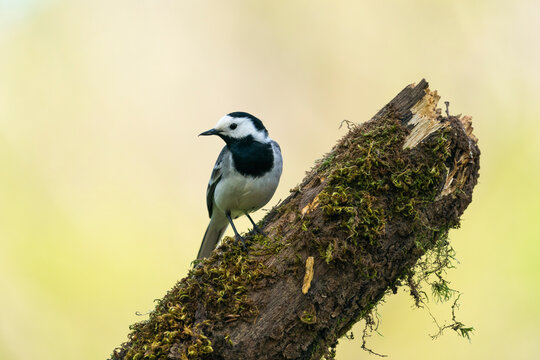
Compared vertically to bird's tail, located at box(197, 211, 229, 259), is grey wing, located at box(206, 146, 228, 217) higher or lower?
higher

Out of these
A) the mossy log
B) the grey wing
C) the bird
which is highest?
the grey wing

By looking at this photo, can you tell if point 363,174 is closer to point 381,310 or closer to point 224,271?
point 224,271

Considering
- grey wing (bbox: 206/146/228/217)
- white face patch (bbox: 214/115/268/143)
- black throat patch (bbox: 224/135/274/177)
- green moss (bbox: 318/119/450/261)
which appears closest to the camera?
green moss (bbox: 318/119/450/261)

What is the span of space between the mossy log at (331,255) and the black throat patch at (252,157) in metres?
1.41

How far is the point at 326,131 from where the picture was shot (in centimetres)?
772

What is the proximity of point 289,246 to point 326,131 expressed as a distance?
15.9ft

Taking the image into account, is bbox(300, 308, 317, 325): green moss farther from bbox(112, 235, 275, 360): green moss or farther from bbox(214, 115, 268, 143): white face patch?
bbox(214, 115, 268, 143): white face patch

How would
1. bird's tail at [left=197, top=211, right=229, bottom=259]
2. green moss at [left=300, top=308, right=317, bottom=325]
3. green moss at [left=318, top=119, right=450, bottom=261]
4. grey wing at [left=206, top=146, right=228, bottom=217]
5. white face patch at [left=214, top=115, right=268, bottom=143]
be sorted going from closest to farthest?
green moss at [left=300, top=308, right=317, bottom=325], green moss at [left=318, top=119, right=450, bottom=261], white face patch at [left=214, top=115, right=268, bottom=143], grey wing at [left=206, top=146, right=228, bottom=217], bird's tail at [left=197, top=211, right=229, bottom=259]

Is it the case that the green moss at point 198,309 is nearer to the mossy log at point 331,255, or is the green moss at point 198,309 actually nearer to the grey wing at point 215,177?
the mossy log at point 331,255

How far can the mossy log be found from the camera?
284 centimetres

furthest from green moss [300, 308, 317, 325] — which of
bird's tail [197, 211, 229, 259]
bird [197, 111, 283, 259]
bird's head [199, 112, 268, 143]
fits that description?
bird's tail [197, 211, 229, 259]

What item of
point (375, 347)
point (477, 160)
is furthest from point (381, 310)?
point (477, 160)

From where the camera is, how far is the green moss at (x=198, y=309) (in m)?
2.85

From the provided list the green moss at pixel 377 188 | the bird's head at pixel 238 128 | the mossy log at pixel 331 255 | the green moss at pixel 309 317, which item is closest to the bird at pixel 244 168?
the bird's head at pixel 238 128
